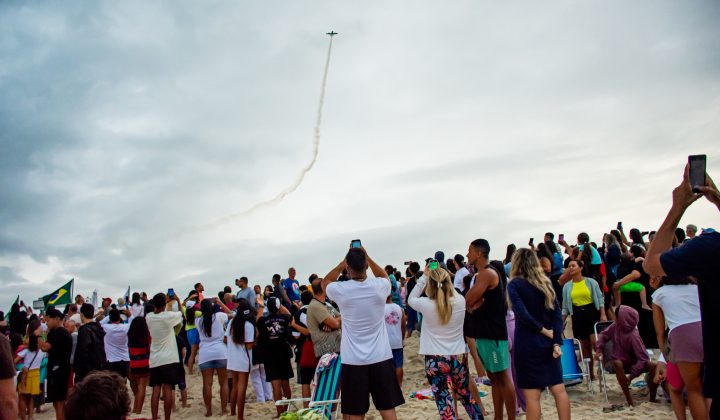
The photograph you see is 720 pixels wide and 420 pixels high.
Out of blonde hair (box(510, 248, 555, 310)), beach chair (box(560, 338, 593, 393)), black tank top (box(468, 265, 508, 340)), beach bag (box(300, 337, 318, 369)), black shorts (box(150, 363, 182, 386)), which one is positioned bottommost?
beach chair (box(560, 338, 593, 393))

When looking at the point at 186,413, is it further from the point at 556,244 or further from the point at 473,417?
the point at 556,244

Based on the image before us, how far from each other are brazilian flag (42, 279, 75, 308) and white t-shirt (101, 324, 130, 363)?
12.1 meters

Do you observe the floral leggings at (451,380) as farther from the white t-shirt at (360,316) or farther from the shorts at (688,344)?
the shorts at (688,344)

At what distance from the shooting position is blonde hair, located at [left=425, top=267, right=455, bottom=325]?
6410 mm

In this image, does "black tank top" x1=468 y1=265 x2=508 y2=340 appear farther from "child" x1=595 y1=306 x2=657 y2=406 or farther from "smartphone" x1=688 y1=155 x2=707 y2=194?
"smartphone" x1=688 y1=155 x2=707 y2=194

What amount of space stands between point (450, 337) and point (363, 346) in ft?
Result: 4.28

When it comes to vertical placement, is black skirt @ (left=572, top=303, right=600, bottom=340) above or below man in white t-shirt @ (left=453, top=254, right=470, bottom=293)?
below

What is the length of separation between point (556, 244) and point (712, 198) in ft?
35.3

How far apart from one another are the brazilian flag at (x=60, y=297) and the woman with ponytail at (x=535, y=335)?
20.1 meters

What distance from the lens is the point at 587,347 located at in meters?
9.86

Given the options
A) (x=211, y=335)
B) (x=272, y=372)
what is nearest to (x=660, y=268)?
(x=272, y=372)

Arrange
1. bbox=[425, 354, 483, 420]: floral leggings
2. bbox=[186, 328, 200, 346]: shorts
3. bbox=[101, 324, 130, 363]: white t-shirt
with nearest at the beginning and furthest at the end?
bbox=[425, 354, 483, 420]: floral leggings < bbox=[101, 324, 130, 363]: white t-shirt < bbox=[186, 328, 200, 346]: shorts

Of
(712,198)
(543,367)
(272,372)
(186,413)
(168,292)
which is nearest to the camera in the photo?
(712,198)

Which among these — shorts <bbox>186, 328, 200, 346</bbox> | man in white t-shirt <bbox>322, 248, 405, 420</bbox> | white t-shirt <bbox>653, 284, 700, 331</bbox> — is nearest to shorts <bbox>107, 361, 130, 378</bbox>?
shorts <bbox>186, 328, 200, 346</bbox>
